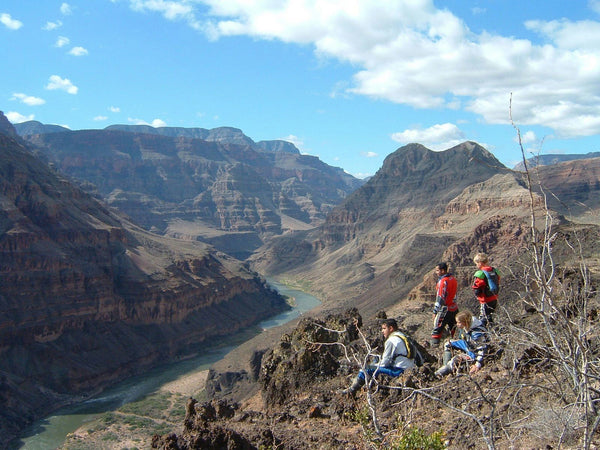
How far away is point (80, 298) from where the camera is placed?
2441 inches

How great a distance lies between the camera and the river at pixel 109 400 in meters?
41.4

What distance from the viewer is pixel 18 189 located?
2820 inches

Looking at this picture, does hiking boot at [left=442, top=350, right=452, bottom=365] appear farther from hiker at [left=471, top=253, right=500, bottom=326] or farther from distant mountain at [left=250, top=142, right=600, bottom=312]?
distant mountain at [left=250, top=142, right=600, bottom=312]

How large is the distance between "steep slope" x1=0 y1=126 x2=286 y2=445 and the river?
1.62 metres

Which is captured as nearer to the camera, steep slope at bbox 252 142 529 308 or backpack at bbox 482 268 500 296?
backpack at bbox 482 268 500 296

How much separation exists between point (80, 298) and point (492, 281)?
58.3 metres

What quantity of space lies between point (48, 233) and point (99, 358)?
20.9m

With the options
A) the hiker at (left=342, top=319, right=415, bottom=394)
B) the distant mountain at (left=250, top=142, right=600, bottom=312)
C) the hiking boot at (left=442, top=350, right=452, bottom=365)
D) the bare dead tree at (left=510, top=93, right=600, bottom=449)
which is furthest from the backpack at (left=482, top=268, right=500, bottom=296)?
the distant mountain at (left=250, top=142, right=600, bottom=312)

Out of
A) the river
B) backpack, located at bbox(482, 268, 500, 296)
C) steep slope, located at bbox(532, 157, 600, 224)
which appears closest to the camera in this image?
backpack, located at bbox(482, 268, 500, 296)

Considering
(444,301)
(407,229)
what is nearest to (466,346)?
A: (444,301)

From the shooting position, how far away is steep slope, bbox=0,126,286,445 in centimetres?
5184

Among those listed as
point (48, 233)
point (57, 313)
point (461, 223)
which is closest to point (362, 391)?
point (57, 313)

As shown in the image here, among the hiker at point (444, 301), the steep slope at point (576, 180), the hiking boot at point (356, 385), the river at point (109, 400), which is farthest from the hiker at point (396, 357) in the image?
the steep slope at point (576, 180)

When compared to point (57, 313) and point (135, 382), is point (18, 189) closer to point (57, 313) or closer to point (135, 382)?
point (57, 313)
